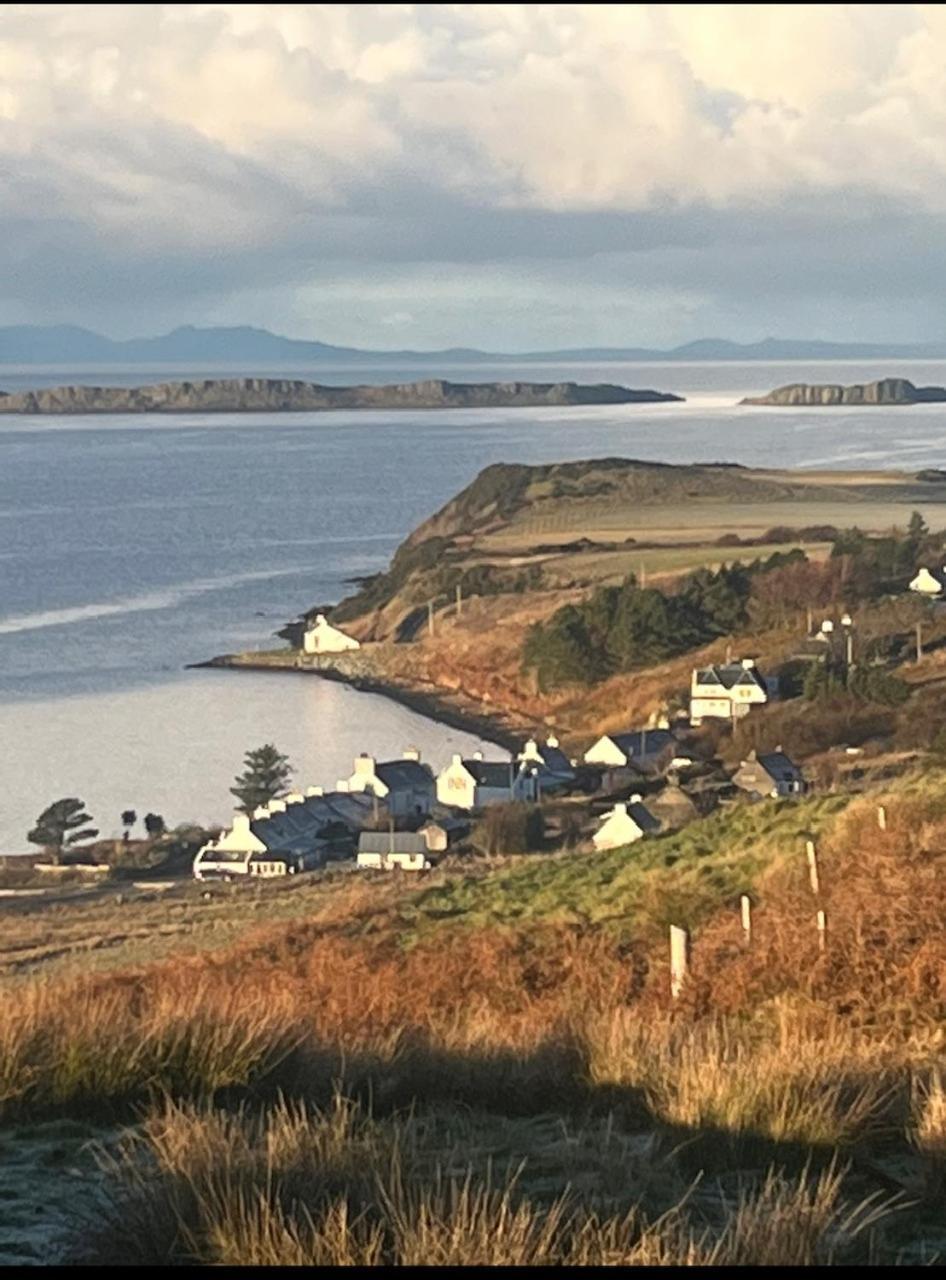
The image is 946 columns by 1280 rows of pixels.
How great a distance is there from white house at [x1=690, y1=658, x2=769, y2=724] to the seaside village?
10cm

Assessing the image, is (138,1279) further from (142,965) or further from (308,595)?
(308,595)

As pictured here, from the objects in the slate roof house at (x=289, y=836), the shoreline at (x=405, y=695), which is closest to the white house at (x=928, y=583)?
the shoreline at (x=405, y=695)

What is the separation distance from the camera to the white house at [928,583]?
5962cm

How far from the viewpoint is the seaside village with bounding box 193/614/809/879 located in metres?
31.6

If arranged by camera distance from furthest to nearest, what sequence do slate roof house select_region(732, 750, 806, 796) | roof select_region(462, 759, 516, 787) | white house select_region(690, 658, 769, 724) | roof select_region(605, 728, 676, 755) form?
white house select_region(690, 658, 769, 724) < roof select_region(605, 728, 676, 755) < roof select_region(462, 759, 516, 787) < slate roof house select_region(732, 750, 806, 796)

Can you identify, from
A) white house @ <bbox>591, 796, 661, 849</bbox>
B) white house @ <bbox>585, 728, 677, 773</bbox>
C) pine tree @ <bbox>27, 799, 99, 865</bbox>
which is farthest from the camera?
white house @ <bbox>585, 728, 677, 773</bbox>

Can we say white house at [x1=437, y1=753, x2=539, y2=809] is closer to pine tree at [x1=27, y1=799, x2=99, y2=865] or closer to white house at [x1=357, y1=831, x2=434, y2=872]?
white house at [x1=357, y1=831, x2=434, y2=872]

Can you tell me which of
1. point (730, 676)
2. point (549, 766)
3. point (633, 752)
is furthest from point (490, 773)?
point (730, 676)

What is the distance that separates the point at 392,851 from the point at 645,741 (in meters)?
11.2

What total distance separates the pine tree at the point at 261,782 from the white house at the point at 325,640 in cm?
2233

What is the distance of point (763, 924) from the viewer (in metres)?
12.1

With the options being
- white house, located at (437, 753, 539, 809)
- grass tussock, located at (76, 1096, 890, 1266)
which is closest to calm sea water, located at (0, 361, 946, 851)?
white house, located at (437, 753, 539, 809)

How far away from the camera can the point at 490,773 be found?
38.4m

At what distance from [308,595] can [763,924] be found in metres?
63.4
